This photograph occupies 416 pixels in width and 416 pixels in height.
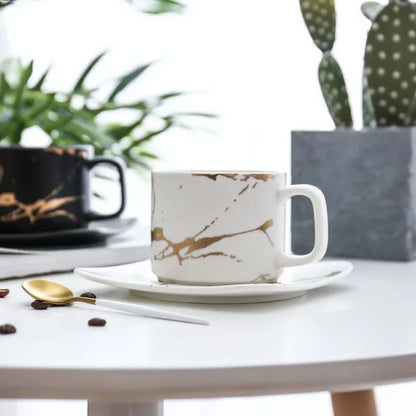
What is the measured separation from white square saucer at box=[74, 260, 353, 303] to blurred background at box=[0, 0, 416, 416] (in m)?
1.26

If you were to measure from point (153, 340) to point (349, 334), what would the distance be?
0.12 m

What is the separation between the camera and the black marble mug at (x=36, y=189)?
757 millimetres

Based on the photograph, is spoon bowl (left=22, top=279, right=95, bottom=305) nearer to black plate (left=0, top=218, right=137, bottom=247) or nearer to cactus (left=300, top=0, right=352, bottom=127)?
black plate (left=0, top=218, right=137, bottom=247)

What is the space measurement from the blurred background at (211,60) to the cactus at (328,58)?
0.99 m

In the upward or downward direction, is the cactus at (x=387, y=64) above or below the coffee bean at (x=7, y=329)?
above

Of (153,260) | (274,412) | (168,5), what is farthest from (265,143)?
(153,260)

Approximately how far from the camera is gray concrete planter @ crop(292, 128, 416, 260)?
33.1 inches

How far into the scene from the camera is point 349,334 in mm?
477

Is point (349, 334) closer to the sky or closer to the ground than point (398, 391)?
closer to the sky

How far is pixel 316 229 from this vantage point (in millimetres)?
592

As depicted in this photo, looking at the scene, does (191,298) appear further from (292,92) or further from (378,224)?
(292,92)

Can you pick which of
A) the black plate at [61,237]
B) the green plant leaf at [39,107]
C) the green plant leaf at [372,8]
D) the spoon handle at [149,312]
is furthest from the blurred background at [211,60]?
the spoon handle at [149,312]

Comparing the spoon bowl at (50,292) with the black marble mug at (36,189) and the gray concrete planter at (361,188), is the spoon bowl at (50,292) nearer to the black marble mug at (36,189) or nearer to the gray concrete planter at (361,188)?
the black marble mug at (36,189)

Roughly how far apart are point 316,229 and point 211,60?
5.32 feet
